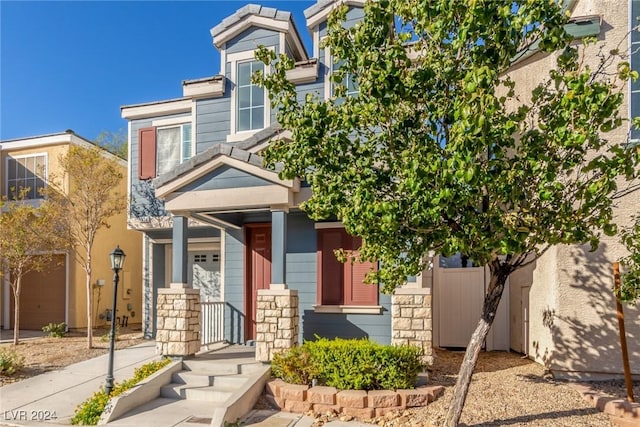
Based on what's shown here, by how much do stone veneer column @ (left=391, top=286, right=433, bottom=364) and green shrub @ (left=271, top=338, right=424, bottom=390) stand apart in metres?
0.23

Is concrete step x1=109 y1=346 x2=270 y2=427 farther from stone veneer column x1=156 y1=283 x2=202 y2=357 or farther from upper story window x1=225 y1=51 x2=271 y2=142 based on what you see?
upper story window x1=225 y1=51 x2=271 y2=142

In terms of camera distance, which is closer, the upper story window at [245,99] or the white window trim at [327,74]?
the white window trim at [327,74]

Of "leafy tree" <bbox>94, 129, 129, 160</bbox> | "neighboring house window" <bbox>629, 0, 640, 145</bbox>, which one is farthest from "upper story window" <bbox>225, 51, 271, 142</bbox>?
"leafy tree" <bbox>94, 129, 129, 160</bbox>

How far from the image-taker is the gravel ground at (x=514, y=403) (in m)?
4.93

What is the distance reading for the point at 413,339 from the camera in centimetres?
639

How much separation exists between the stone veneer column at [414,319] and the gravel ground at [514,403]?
63 cm

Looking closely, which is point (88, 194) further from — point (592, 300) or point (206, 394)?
point (592, 300)

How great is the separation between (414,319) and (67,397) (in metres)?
5.48

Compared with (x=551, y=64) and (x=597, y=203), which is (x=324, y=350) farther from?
(x=551, y=64)

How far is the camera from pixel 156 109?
416 inches

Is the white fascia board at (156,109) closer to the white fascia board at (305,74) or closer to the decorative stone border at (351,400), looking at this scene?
the white fascia board at (305,74)

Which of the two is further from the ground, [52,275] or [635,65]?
[635,65]

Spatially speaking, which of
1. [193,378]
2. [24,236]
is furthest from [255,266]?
[24,236]

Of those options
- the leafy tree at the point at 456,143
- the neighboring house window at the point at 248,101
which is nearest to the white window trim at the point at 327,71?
the neighboring house window at the point at 248,101
